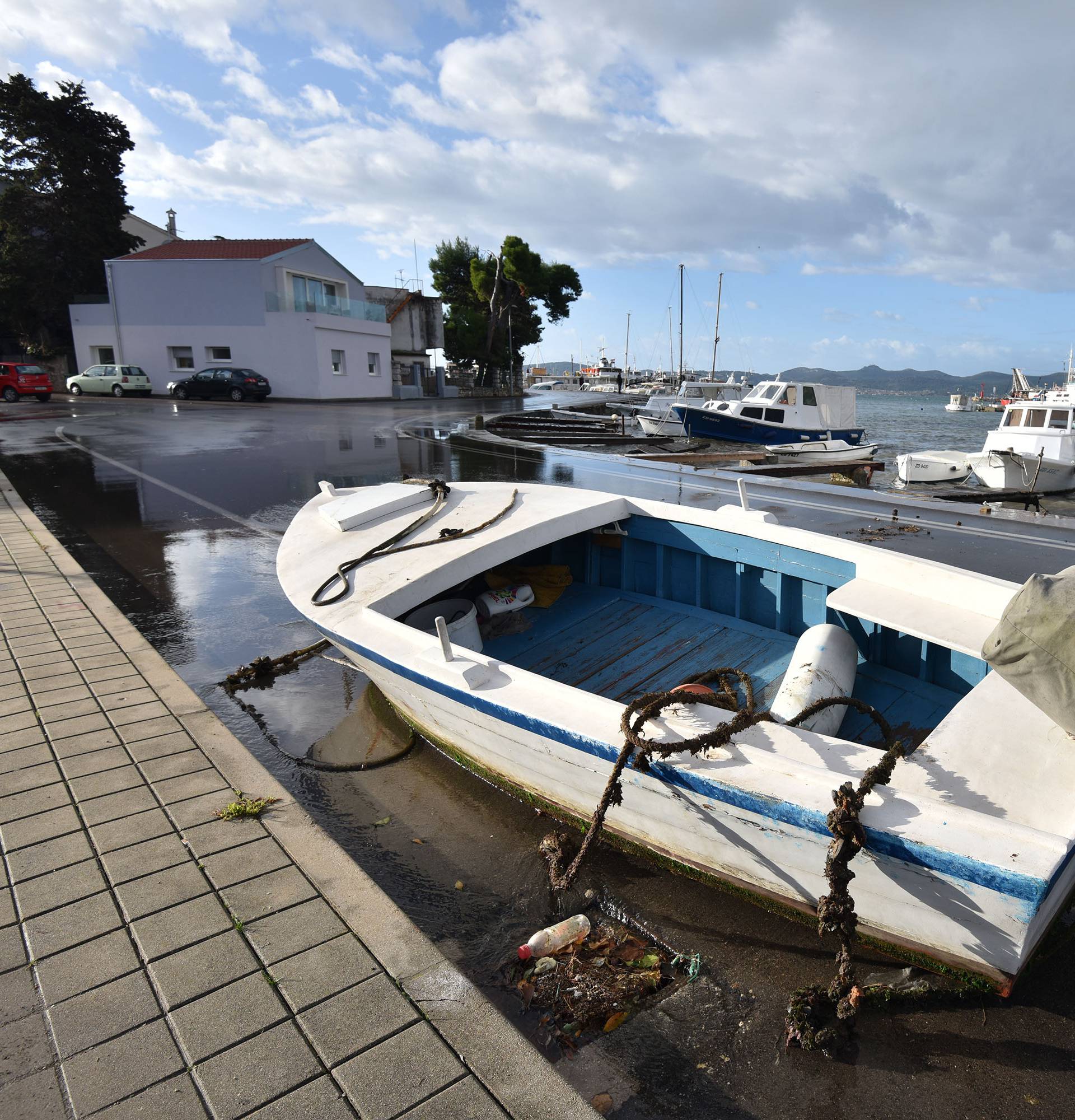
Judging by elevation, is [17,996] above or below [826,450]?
above

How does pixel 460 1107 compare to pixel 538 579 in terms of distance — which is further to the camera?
pixel 538 579

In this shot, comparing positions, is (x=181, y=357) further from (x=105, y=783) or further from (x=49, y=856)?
(x=49, y=856)

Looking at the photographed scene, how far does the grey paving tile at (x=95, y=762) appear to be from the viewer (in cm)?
361

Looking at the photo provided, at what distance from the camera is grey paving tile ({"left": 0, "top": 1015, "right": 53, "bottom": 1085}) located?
82.4 inches

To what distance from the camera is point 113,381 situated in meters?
35.2

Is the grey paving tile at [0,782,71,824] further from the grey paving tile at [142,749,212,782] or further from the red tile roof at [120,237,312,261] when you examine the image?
the red tile roof at [120,237,312,261]

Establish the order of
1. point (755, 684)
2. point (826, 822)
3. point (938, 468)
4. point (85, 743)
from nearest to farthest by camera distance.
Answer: point (826, 822) < point (85, 743) < point (755, 684) < point (938, 468)

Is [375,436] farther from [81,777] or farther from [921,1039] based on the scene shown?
[921,1039]

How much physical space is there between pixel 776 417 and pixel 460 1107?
2667 cm

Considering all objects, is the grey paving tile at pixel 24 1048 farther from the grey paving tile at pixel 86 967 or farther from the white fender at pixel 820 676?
the white fender at pixel 820 676

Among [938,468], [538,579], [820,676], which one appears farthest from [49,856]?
[938,468]

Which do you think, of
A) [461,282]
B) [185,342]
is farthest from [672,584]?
[461,282]

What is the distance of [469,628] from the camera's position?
186 inches

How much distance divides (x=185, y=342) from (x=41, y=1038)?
39888mm
